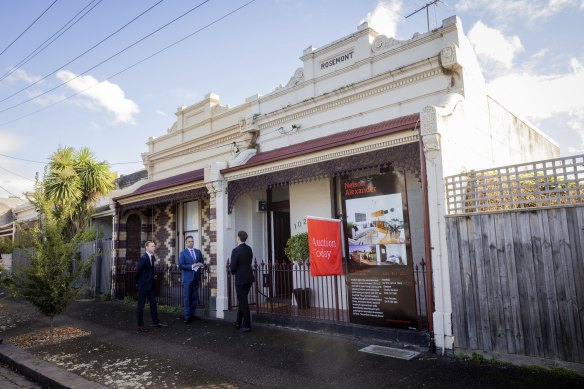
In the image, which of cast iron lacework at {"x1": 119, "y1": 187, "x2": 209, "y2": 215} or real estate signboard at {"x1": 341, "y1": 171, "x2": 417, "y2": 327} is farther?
cast iron lacework at {"x1": 119, "y1": 187, "x2": 209, "y2": 215}

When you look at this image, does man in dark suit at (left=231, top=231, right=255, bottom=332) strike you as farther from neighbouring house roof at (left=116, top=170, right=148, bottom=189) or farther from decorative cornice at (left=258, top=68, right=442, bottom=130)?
neighbouring house roof at (left=116, top=170, right=148, bottom=189)

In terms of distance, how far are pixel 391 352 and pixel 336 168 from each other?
306cm

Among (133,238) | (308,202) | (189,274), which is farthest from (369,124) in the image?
(133,238)

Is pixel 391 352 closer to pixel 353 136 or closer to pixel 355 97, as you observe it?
pixel 353 136

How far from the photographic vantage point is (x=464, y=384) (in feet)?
14.7

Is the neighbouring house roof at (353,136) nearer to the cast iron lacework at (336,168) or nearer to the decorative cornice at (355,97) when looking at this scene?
the cast iron lacework at (336,168)

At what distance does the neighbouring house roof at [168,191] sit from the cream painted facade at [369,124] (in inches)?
9.3

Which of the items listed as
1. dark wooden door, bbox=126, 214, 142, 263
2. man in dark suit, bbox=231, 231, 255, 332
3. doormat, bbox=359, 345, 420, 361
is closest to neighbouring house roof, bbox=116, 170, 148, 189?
dark wooden door, bbox=126, 214, 142, 263

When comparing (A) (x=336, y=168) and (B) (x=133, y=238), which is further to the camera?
(B) (x=133, y=238)

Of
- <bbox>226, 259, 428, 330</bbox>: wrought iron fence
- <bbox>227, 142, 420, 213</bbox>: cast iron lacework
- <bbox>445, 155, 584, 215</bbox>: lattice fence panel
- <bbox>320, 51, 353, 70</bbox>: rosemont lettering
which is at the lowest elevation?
<bbox>226, 259, 428, 330</bbox>: wrought iron fence

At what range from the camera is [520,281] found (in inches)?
200

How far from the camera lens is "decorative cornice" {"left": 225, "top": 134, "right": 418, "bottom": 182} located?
634 centimetres

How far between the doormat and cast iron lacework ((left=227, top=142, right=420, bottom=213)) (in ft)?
8.33

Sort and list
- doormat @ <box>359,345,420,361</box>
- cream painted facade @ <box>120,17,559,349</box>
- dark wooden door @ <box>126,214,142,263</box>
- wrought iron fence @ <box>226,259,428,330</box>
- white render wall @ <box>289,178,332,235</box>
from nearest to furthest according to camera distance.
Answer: doormat @ <box>359,345,420,361</box>, cream painted facade @ <box>120,17,559,349</box>, wrought iron fence @ <box>226,259,428,330</box>, white render wall @ <box>289,178,332,235</box>, dark wooden door @ <box>126,214,142,263</box>
